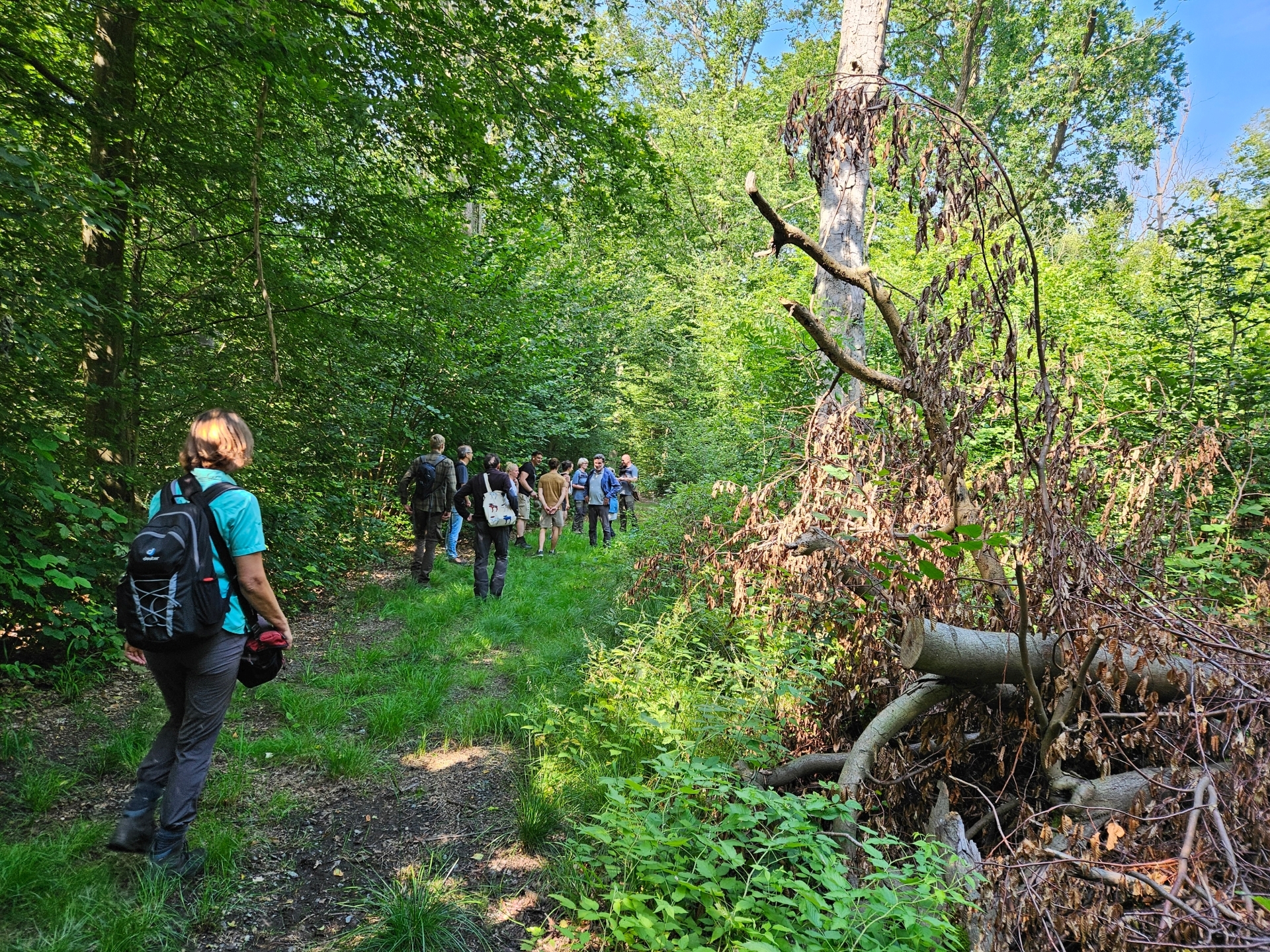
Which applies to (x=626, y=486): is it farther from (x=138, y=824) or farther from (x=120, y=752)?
(x=138, y=824)

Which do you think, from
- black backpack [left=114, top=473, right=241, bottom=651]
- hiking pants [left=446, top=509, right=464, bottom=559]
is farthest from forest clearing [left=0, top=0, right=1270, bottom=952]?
hiking pants [left=446, top=509, right=464, bottom=559]

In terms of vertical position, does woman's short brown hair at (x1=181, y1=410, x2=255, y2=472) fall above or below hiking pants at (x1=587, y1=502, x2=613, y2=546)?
above

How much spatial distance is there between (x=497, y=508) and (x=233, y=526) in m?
5.04

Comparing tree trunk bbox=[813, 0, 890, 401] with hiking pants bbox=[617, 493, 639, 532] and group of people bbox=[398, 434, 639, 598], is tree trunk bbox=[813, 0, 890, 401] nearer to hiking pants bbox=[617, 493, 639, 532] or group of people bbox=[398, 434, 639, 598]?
group of people bbox=[398, 434, 639, 598]

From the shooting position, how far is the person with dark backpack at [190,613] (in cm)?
274

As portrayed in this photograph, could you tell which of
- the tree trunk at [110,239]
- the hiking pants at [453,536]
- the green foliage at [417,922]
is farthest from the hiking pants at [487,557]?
the green foliage at [417,922]

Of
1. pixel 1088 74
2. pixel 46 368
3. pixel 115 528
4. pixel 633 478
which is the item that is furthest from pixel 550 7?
pixel 1088 74

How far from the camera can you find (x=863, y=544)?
3.10m

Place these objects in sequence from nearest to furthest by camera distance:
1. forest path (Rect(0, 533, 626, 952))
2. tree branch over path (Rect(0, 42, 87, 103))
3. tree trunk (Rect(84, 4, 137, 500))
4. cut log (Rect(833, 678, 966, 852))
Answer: forest path (Rect(0, 533, 626, 952))
cut log (Rect(833, 678, 966, 852))
tree branch over path (Rect(0, 42, 87, 103))
tree trunk (Rect(84, 4, 137, 500))

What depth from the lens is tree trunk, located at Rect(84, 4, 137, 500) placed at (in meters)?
4.72

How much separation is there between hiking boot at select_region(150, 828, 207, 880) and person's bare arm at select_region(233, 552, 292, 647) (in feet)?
3.00

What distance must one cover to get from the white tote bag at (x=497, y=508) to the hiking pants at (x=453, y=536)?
287 cm

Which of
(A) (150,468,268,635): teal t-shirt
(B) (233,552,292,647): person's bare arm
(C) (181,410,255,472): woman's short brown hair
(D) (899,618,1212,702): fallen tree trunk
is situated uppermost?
(C) (181,410,255,472): woman's short brown hair

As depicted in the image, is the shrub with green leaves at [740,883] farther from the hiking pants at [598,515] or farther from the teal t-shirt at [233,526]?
the hiking pants at [598,515]
